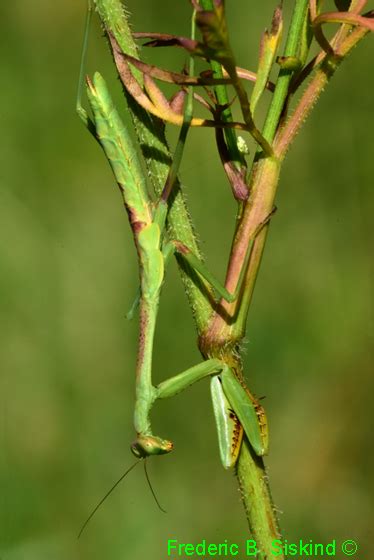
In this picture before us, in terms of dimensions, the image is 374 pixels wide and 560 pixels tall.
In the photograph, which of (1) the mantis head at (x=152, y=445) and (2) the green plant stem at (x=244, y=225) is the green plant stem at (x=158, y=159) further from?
(1) the mantis head at (x=152, y=445)

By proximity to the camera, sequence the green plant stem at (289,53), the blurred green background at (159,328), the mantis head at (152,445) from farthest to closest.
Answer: the blurred green background at (159,328), the mantis head at (152,445), the green plant stem at (289,53)

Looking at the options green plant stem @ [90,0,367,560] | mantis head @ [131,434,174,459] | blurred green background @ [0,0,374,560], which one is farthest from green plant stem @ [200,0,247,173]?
blurred green background @ [0,0,374,560]

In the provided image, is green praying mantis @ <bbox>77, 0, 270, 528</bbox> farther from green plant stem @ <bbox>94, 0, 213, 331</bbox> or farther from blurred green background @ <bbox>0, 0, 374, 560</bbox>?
blurred green background @ <bbox>0, 0, 374, 560</bbox>

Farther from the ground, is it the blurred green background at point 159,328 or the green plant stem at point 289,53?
the green plant stem at point 289,53

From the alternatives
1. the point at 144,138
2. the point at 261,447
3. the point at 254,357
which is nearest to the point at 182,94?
the point at 144,138

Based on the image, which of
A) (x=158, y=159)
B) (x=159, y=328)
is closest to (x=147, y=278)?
(x=158, y=159)

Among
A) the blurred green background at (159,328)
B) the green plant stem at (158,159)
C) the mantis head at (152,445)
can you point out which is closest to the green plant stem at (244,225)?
the green plant stem at (158,159)

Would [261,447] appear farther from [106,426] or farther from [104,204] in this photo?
[104,204]
